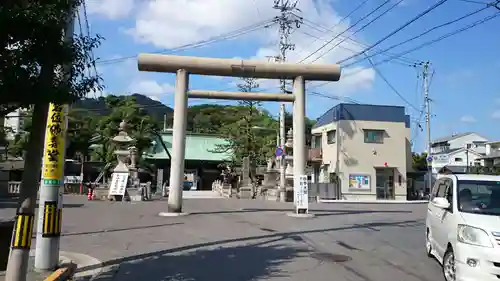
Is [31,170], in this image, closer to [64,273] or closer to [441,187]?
[64,273]

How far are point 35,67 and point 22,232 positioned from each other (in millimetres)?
2218

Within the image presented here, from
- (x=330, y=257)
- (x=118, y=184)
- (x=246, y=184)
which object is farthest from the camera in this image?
(x=246, y=184)

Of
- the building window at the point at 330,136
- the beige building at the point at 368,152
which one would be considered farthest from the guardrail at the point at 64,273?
the building window at the point at 330,136

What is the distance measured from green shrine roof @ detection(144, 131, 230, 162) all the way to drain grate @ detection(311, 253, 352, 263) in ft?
137

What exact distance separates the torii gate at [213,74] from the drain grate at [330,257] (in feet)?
29.6

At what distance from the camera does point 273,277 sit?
8.17 m

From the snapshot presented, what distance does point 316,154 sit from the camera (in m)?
46.1

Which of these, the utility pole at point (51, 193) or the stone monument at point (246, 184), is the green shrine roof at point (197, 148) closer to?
the stone monument at point (246, 184)

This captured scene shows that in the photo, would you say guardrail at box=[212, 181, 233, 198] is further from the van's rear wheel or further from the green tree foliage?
the green tree foliage

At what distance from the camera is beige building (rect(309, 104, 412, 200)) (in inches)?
1622

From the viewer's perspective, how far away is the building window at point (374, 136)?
138 ft

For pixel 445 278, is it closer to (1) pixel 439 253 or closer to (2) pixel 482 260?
(1) pixel 439 253

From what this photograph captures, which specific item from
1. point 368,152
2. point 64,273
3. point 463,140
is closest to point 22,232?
point 64,273

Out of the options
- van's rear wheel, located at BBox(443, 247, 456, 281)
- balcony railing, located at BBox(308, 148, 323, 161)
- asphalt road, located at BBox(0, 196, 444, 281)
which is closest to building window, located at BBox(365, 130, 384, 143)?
balcony railing, located at BBox(308, 148, 323, 161)
